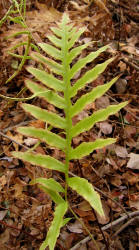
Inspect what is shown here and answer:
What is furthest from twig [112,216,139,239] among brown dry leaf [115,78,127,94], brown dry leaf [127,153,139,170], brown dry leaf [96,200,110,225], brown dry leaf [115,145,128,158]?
brown dry leaf [115,78,127,94]

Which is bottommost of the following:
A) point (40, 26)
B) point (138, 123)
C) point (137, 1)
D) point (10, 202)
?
point (10, 202)

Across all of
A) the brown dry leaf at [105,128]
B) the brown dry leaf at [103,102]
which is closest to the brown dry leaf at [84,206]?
the brown dry leaf at [105,128]

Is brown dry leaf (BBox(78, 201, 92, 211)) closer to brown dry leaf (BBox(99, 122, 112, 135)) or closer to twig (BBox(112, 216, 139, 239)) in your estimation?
twig (BBox(112, 216, 139, 239))

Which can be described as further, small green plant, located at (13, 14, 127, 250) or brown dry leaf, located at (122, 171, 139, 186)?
brown dry leaf, located at (122, 171, 139, 186)

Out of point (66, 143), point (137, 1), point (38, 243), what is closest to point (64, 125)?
point (66, 143)

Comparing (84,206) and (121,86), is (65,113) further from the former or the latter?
(121,86)

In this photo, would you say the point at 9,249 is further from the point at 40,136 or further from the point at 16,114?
the point at 16,114

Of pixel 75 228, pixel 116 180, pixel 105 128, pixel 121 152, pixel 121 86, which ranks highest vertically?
pixel 121 86

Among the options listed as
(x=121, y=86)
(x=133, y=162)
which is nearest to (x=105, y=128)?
(x=133, y=162)
